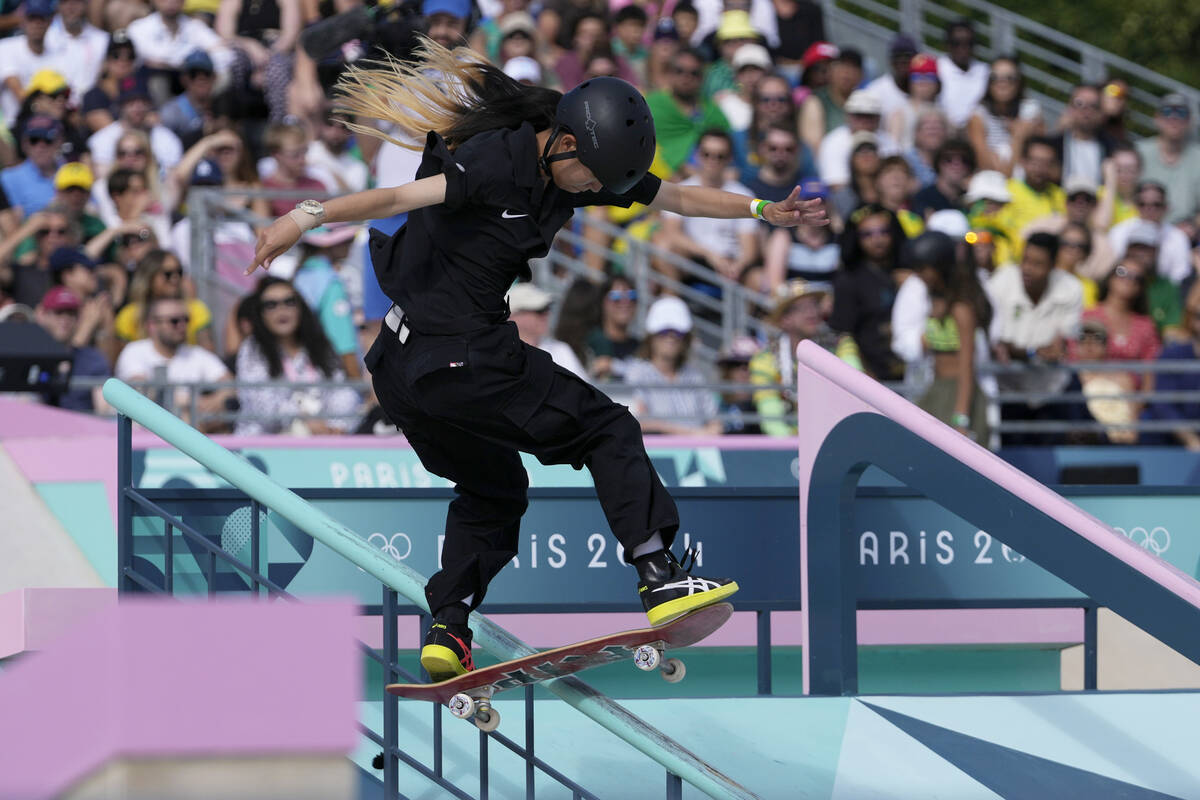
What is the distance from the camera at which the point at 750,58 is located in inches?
525

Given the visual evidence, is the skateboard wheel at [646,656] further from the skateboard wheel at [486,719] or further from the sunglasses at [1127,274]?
the sunglasses at [1127,274]

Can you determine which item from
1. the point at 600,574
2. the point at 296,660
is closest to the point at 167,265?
the point at 600,574

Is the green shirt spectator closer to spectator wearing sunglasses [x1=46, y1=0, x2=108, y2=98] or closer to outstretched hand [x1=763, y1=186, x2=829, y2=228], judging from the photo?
spectator wearing sunglasses [x1=46, y1=0, x2=108, y2=98]

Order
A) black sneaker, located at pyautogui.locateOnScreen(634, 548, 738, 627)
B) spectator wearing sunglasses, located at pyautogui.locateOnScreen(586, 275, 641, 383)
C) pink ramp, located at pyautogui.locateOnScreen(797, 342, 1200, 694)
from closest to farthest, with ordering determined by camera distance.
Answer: black sneaker, located at pyautogui.locateOnScreen(634, 548, 738, 627), pink ramp, located at pyautogui.locateOnScreen(797, 342, 1200, 694), spectator wearing sunglasses, located at pyautogui.locateOnScreen(586, 275, 641, 383)

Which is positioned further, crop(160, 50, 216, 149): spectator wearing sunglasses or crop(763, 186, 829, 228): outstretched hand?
crop(160, 50, 216, 149): spectator wearing sunglasses

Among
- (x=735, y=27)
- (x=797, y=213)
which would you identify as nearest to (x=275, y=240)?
(x=797, y=213)

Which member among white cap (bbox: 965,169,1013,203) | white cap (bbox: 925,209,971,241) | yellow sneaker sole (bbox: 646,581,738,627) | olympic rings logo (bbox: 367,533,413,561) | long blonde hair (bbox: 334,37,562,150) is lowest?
olympic rings logo (bbox: 367,533,413,561)

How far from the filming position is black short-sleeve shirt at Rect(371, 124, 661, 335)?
4.75 m

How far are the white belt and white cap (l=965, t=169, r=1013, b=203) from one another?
8.31 meters

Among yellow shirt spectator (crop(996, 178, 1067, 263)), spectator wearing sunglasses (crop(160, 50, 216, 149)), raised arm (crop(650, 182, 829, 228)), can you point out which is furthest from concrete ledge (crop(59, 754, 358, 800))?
yellow shirt spectator (crop(996, 178, 1067, 263))

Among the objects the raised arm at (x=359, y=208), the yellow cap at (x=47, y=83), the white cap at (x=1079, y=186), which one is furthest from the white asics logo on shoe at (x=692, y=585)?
the white cap at (x=1079, y=186)

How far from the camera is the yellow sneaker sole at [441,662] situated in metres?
4.89

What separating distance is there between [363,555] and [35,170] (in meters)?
7.75

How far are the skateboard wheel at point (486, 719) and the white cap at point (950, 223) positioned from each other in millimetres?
7153
